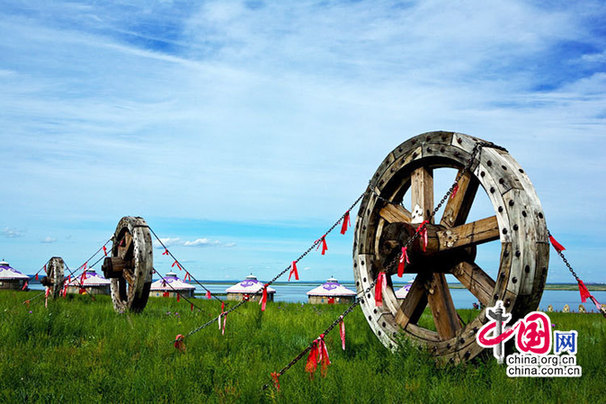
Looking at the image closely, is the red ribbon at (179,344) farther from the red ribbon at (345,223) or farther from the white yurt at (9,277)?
the white yurt at (9,277)

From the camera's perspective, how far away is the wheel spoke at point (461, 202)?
5.48m

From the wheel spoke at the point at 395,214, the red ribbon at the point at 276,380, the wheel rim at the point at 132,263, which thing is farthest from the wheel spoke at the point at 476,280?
the wheel rim at the point at 132,263

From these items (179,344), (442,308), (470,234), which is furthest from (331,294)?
(470,234)

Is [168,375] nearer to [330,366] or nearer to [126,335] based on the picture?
[330,366]

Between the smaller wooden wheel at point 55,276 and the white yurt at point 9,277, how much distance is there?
13626 mm

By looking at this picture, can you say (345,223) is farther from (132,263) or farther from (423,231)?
(132,263)

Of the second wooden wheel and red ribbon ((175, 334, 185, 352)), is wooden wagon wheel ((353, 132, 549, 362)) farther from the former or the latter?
the second wooden wheel

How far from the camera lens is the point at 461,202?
18.2 feet

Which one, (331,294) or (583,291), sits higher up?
(583,291)

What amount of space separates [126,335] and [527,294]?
18.5 feet

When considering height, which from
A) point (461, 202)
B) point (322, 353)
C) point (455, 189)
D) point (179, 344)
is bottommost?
point (179, 344)

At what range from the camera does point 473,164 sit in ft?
Result: 17.2

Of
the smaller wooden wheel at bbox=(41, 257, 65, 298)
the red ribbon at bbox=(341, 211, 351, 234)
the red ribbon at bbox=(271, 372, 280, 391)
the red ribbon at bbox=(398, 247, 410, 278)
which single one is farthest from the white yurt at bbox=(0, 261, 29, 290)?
the red ribbon at bbox=(398, 247, 410, 278)

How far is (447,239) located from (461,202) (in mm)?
438
